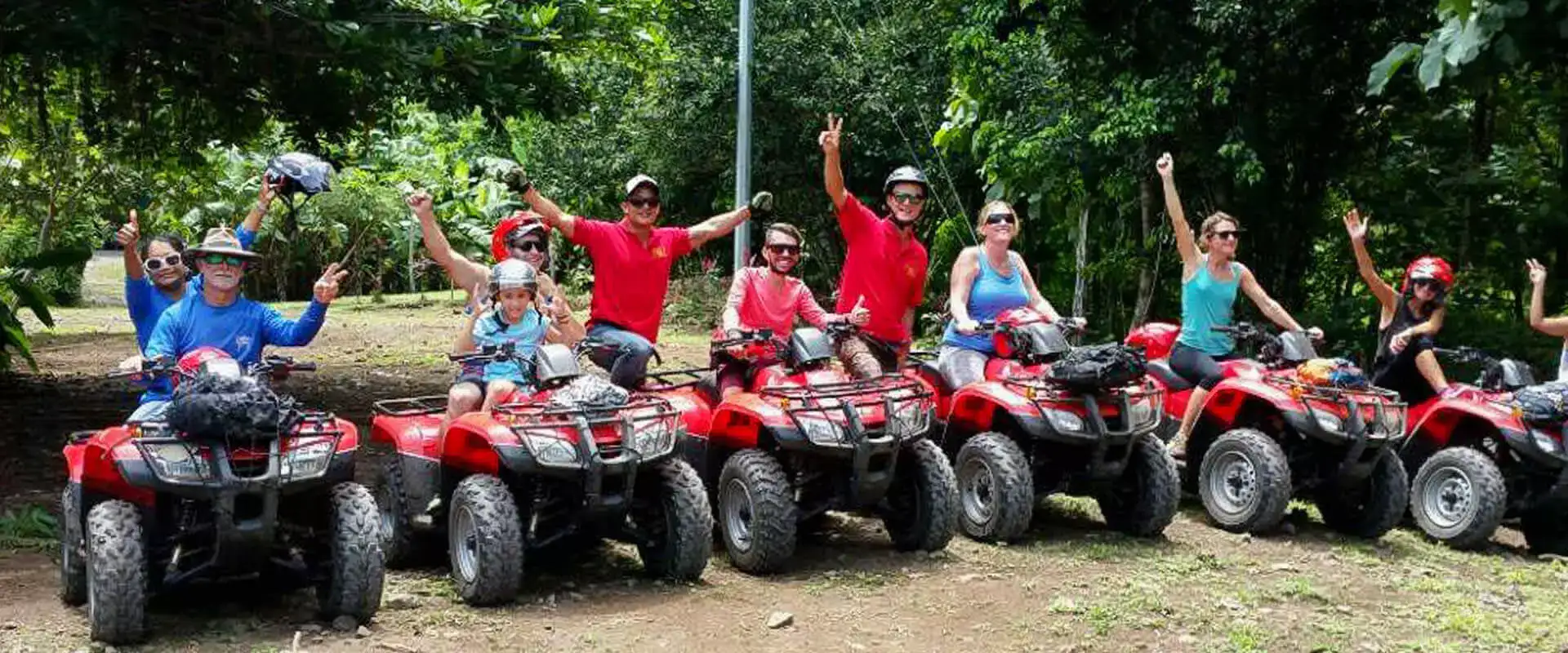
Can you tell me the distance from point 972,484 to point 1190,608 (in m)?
1.49

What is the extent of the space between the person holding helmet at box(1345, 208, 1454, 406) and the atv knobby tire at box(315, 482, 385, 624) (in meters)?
5.53

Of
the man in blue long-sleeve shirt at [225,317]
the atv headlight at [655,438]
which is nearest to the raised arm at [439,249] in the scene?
the man in blue long-sleeve shirt at [225,317]

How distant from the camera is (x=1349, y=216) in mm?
8656

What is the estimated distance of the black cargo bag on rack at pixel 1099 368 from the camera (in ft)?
23.2

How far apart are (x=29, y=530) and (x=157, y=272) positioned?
4.62 feet

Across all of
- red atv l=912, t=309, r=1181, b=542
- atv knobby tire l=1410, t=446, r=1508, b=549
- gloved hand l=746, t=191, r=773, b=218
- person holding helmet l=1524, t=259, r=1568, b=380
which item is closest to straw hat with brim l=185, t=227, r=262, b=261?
gloved hand l=746, t=191, r=773, b=218

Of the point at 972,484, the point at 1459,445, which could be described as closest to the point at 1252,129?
the point at 1459,445

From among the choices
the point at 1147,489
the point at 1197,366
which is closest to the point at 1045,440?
the point at 1147,489

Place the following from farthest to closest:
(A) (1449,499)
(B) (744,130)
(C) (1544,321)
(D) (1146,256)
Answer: (B) (744,130) < (D) (1146,256) < (C) (1544,321) < (A) (1449,499)

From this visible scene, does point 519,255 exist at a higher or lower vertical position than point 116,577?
higher

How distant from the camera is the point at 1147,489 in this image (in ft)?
24.5

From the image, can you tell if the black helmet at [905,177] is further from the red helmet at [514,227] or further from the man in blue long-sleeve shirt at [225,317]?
the man in blue long-sleeve shirt at [225,317]

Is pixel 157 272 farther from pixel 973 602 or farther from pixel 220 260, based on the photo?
pixel 973 602

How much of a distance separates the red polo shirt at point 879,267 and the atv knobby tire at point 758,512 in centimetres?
159
